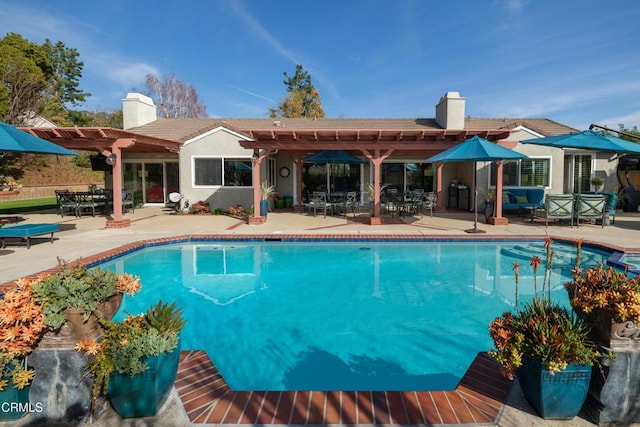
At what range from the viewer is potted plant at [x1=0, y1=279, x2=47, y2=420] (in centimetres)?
223

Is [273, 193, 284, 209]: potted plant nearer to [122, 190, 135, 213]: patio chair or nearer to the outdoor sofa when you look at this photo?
[122, 190, 135, 213]: patio chair

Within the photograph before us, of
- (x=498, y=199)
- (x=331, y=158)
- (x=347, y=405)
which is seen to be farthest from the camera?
(x=331, y=158)

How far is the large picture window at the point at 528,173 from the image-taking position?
1611 cm

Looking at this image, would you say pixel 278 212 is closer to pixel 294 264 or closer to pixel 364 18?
pixel 294 264

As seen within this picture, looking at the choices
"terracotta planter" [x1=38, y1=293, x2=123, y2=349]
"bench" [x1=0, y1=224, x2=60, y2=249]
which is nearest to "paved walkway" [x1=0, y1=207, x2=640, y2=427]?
"bench" [x1=0, y1=224, x2=60, y2=249]

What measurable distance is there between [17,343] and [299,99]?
3728 centimetres

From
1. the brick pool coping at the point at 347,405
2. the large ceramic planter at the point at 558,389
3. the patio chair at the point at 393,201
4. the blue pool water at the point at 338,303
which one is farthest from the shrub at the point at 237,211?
the large ceramic planter at the point at 558,389

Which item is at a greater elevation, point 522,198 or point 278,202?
point 522,198

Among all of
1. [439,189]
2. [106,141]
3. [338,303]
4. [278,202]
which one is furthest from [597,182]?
[106,141]

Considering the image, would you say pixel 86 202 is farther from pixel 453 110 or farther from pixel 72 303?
→ pixel 453 110

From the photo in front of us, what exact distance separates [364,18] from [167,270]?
1752cm

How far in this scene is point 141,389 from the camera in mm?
2354

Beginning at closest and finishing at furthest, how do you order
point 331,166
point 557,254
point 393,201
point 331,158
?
1. point 557,254
2. point 331,158
3. point 393,201
4. point 331,166

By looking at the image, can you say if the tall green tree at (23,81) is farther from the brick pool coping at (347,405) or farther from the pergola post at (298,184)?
the brick pool coping at (347,405)
